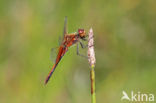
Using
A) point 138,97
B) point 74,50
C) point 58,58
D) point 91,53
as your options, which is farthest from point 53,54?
point 91,53

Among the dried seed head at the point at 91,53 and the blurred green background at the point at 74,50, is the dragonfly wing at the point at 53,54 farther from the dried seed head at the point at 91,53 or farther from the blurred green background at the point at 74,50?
the dried seed head at the point at 91,53

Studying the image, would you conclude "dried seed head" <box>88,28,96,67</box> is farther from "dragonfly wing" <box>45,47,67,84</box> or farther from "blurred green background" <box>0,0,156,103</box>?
"blurred green background" <box>0,0,156,103</box>

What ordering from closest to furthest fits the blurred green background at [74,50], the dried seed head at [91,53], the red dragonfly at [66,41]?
1. the dried seed head at [91,53]
2. the red dragonfly at [66,41]
3. the blurred green background at [74,50]

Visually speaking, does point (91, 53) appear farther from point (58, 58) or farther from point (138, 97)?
point (138, 97)

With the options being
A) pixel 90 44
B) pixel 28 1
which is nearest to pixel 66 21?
pixel 28 1

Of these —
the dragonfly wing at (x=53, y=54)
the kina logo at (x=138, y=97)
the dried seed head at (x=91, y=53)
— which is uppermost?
the dragonfly wing at (x=53, y=54)

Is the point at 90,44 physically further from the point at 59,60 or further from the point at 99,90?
the point at 99,90

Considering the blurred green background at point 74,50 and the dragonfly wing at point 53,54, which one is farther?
the blurred green background at point 74,50

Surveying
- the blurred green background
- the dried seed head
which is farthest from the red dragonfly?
the dried seed head

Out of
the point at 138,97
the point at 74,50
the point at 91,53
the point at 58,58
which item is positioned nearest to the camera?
the point at 91,53

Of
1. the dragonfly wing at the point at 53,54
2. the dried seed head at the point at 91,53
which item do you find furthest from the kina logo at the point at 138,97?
the dried seed head at the point at 91,53
